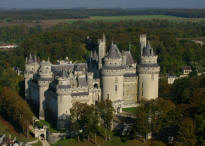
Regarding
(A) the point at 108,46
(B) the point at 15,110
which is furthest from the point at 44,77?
(A) the point at 108,46

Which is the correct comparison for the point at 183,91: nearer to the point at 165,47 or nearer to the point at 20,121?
the point at 20,121

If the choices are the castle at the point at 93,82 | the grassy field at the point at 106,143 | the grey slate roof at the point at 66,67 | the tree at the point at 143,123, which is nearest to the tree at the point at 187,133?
the tree at the point at 143,123

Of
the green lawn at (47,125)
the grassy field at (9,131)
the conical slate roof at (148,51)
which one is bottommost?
the grassy field at (9,131)

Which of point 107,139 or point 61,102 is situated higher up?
point 61,102

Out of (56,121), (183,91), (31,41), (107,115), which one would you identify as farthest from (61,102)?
(31,41)

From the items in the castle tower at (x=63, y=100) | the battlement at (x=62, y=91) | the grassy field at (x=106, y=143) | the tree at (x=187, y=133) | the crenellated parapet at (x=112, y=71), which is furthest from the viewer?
the crenellated parapet at (x=112, y=71)

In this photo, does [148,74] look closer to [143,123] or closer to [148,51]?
[148,51]

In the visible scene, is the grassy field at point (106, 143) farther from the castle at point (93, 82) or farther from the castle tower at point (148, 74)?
the castle tower at point (148, 74)
